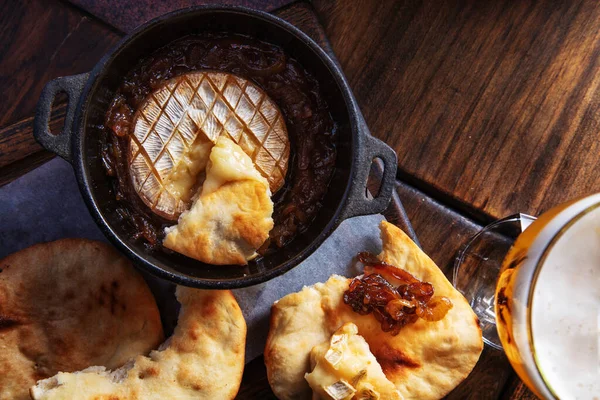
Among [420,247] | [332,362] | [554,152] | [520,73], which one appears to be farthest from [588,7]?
[332,362]

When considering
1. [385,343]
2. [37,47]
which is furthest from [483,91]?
[37,47]

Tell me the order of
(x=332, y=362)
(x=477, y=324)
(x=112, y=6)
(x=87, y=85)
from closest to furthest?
1. (x=87, y=85)
2. (x=332, y=362)
3. (x=477, y=324)
4. (x=112, y=6)

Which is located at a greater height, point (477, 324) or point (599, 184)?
point (599, 184)

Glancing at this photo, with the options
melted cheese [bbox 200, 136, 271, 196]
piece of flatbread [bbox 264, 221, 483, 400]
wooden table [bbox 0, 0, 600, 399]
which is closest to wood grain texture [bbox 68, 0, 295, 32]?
wooden table [bbox 0, 0, 600, 399]

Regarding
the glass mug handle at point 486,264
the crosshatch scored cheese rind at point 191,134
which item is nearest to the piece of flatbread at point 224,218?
the crosshatch scored cheese rind at point 191,134

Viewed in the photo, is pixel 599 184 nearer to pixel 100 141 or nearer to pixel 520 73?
pixel 520 73

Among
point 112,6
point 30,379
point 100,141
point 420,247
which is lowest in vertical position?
point 30,379

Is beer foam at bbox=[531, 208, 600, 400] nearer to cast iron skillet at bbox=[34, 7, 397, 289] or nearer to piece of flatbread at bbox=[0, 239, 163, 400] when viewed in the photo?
cast iron skillet at bbox=[34, 7, 397, 289]
